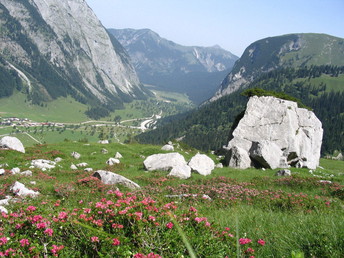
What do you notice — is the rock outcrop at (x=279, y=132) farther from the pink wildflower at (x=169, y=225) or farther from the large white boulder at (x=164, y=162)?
the pink wildflower at (x=169, y=225)

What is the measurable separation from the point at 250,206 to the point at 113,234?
31.3 ft

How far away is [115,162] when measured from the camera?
97.2ft

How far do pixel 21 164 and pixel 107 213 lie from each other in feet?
78.8

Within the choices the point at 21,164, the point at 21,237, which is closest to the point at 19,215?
the point at 21,237

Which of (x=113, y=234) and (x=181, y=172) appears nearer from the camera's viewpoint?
(x=113, y=234)

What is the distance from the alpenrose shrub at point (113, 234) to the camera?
15.1 ft

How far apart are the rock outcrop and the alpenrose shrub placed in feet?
92.0

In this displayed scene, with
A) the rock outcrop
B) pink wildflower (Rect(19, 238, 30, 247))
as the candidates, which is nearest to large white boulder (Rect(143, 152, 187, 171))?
the rock outcrop

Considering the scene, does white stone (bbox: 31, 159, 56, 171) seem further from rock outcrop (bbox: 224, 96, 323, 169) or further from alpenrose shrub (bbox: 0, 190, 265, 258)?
alpenrose shrub (bbox: 0, 190, 265, 258)

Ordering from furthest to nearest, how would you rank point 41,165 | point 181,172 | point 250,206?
point 41,165
point 181,172
point 250,206

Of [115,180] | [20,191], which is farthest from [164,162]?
[20,191]

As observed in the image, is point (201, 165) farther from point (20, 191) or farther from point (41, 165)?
point (20, 191)

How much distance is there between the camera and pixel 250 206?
13.1m

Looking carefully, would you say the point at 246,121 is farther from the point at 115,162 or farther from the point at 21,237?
the point at 21,237
